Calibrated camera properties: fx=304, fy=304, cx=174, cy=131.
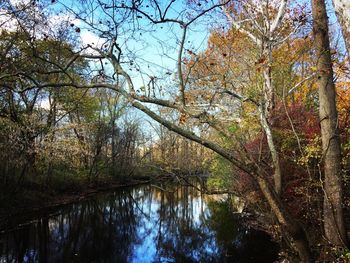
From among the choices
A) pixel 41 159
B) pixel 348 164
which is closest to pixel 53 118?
pixel 41 159

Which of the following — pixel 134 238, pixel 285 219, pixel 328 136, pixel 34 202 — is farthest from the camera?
pixel 34 202

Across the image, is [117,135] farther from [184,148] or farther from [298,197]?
[298,197]

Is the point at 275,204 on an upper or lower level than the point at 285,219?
upper

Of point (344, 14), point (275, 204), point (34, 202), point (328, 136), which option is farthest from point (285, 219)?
point (34, 202)

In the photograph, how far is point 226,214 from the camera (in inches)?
716

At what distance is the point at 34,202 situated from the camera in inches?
691

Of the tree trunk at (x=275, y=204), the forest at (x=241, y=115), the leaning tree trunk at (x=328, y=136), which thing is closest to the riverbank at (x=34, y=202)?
the forest at (x=241, y=115)

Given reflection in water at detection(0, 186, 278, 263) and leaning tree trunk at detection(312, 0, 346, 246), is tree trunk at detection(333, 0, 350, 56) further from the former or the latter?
reflection in water at detection(0, 186, 278, 263)

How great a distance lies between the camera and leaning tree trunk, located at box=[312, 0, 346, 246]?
568 centimetres

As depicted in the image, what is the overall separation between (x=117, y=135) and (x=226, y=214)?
849 inches

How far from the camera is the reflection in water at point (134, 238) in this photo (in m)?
10.5

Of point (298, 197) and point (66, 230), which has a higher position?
point (298, 197)

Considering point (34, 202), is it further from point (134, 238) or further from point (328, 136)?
point (328, 136)

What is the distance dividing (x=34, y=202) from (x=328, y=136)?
16.6 meters
